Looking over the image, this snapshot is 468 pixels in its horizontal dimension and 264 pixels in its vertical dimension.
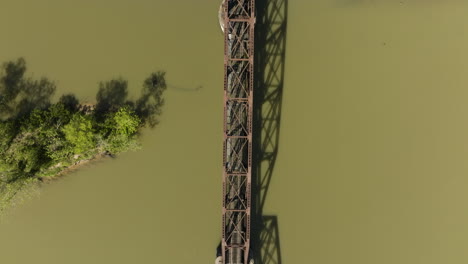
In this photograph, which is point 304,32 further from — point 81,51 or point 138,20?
point 81,51

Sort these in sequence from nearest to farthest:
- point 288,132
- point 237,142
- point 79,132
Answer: point 79,132
point 237,142
point 288,132

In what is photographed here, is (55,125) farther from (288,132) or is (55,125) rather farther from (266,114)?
(288,132)

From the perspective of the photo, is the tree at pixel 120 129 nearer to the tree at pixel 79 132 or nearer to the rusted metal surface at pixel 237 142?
the tree at pixel 79 132

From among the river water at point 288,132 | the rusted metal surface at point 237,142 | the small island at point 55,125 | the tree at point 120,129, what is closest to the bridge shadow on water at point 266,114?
the river water at point 288,132

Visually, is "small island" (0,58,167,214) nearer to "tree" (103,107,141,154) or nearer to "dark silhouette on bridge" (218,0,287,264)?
"tree" (103,107,141,154)

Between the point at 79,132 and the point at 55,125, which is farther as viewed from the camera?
the point at 55,125

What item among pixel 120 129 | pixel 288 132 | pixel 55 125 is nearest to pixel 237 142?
pixel 288 132

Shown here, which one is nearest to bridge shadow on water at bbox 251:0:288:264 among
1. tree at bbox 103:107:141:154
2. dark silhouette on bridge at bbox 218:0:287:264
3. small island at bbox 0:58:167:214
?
dark silhouette on bridge at bbox 218:0:287:264
